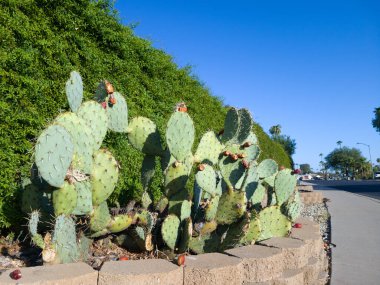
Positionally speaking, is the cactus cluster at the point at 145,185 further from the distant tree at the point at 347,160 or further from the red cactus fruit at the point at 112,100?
the distant tree at the point at 347,160

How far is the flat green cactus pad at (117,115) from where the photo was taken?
3.51 meters

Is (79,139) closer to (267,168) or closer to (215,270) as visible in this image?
(215,270)

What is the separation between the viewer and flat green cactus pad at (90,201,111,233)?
304cm

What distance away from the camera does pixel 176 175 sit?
338 cm

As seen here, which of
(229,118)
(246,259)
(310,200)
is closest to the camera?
(246,259)

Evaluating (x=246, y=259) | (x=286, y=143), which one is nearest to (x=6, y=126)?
(x=246, y=259)

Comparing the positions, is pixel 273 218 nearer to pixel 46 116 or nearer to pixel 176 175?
pixel 176 175

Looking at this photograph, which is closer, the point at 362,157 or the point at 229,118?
the point at 229,118

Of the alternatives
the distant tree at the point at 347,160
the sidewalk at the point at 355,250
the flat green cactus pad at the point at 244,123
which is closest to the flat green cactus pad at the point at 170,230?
the flat green cactus pad at the point at 244,123

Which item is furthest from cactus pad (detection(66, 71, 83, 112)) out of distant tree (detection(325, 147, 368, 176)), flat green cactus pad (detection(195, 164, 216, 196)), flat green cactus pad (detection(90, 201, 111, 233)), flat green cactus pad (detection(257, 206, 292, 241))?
distant tree (detection(325, 147, 368, 176))

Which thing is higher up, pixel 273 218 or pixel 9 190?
pixel 9 190

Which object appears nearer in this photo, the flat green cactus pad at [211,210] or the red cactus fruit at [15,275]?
the red cactus fruit at [15,275]

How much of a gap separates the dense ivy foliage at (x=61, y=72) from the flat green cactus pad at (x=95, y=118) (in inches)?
23.0

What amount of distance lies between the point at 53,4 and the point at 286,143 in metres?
47.2
